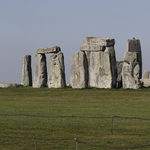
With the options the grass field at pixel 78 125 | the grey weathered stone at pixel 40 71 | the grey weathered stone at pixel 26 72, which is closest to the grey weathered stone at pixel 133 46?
the grey weathered stone at pixel 40 71

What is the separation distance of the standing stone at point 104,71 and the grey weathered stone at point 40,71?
5632 millimetres

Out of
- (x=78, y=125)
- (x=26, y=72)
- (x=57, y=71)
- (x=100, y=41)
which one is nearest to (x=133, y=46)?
(x=100, y=41)

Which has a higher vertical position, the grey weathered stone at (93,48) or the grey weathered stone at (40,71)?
the grey weathered stone at (93,48)

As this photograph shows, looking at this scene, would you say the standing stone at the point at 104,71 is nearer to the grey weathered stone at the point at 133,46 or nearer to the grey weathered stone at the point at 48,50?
the grey weathered stone at the point at 48,50

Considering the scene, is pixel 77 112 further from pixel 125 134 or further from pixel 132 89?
pixel 132 89

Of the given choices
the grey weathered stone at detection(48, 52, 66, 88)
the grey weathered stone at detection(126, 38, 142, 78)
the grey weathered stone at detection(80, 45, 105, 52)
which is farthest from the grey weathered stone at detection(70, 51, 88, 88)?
the grey weathered stone at detection(126, 38, 142, 78)

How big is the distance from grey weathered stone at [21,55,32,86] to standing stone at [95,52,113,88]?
9687 mm

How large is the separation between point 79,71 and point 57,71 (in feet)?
7.12

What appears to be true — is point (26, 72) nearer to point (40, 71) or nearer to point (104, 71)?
point (40, 71)

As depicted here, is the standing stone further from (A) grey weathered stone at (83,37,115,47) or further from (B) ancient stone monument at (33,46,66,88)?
(A) grey weathered stone at (83,37,115,47)

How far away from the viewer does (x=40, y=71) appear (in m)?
34.3

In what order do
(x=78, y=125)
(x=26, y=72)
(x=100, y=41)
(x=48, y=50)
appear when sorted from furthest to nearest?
(x=26, y=72) → (x=100, y=41) → (x=48, y=50) → (x=78, y=125)

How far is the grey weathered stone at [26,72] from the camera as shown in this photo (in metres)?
38.5

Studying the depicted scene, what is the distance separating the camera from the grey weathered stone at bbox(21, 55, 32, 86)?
3847cm
